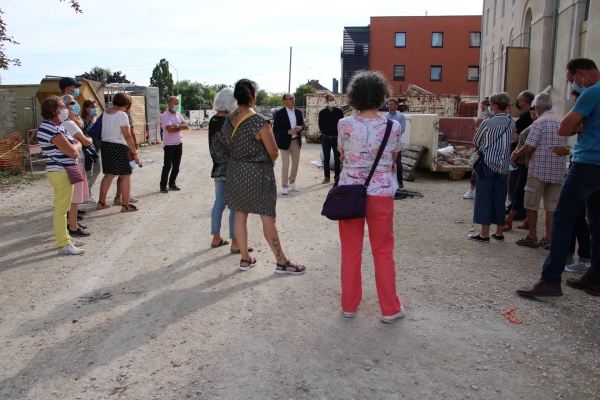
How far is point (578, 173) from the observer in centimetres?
422

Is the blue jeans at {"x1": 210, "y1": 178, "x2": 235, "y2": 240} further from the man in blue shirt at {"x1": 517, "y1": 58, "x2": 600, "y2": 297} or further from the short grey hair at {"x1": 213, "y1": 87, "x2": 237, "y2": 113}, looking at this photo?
the man in blue shirt at {"x1": 517, "y1": 58, "x2": 600, "y2": 297}

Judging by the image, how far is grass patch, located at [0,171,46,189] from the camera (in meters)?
10.6

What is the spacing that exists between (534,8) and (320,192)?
487 inches

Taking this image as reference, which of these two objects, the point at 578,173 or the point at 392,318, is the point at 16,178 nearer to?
the point at 392,318

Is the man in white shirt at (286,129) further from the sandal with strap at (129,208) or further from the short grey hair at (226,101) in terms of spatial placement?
the short grey hair at (226,101)

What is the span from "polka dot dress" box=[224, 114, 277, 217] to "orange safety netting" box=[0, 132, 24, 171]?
9.31 metres

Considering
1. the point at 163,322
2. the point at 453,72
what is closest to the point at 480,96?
the point at 453,72

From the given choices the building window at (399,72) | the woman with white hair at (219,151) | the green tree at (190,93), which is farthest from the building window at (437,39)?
the woman with white hair at (219,151)

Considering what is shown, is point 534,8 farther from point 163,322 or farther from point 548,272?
point 163,322

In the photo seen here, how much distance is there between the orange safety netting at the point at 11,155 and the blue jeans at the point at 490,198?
10.7 meters

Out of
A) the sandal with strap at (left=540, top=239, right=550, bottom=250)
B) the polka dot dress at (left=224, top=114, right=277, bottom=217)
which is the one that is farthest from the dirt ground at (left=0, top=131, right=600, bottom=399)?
the polka dot dress at (left=224, top=114, right=277, bottom=217)

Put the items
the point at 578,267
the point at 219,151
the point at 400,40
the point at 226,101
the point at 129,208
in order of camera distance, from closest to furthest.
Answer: the point at 578,267 → the point at 226,101 → the point at 219,151 → the point at 129,208 → the point at 400,40

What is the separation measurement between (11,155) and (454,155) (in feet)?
35.5

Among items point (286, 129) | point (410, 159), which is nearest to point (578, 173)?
point (286, 129)
